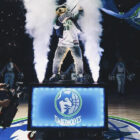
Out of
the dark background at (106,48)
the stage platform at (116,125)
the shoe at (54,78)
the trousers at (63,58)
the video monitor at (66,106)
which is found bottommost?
the stage platform at (116,125)

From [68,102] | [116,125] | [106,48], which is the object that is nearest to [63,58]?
[116,125]

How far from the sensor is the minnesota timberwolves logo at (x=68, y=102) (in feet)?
7.68

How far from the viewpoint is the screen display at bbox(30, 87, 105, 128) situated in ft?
7.63

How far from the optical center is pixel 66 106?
2.34m

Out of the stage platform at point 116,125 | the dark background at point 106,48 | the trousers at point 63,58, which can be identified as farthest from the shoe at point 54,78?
the dark background at point 106,48

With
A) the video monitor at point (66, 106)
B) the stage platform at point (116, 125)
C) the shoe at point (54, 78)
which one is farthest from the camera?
the shoe at point (54, 78)

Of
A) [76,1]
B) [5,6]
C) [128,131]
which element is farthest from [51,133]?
[5,6]

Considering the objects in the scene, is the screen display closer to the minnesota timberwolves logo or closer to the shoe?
the minnesota timberwolves logo

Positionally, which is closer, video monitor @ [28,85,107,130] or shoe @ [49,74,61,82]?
video monitor @ [28,85,107,130]

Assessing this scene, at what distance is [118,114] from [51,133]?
88.4 inches

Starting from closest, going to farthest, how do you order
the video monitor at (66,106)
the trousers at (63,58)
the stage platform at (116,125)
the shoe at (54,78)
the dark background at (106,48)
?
the video monitor at (66,106)
the stage platform at (116,125)
the shoe at (54,78)
the trousers at (63,58)
the dark background at (106,48)

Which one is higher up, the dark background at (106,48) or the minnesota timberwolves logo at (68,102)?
the dark background at (106,48)

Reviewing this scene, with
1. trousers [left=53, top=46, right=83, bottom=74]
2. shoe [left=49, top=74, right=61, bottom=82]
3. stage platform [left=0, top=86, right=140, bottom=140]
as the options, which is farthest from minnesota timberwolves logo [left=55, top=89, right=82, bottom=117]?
trousers [left=53, top=46, right=83, bottom=74]

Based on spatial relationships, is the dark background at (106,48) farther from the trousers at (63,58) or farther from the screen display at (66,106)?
the screen display at (66,106)
